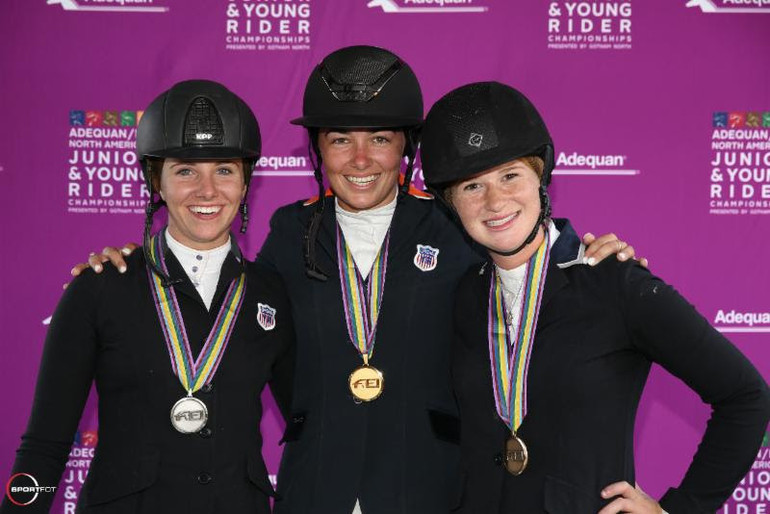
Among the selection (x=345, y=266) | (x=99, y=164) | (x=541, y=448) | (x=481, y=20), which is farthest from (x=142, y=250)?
(x=481, y=20)

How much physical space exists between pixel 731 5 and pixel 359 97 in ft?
8.17

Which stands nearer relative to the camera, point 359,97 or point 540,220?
point 540,220

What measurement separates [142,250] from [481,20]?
2.34 meters

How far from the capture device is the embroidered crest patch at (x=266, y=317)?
244 centimetres

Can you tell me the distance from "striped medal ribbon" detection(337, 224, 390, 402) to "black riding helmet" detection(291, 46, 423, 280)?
9 centimetres

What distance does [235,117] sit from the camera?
2449mm

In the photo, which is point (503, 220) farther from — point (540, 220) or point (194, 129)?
point (194, 129)

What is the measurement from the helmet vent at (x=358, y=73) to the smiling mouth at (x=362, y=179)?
9.0 inches

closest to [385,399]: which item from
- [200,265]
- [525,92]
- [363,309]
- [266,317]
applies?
[363,309]

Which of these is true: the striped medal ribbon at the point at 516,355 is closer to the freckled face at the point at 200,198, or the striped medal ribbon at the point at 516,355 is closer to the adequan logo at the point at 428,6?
the freckled face at the point at 200,198

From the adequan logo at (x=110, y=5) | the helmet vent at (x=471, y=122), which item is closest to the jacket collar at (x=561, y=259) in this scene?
the helmet vent at (x=471, y=122)

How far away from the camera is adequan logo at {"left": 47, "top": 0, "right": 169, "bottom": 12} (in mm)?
4152

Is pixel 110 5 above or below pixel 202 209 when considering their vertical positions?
above

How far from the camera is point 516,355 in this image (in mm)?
2080
